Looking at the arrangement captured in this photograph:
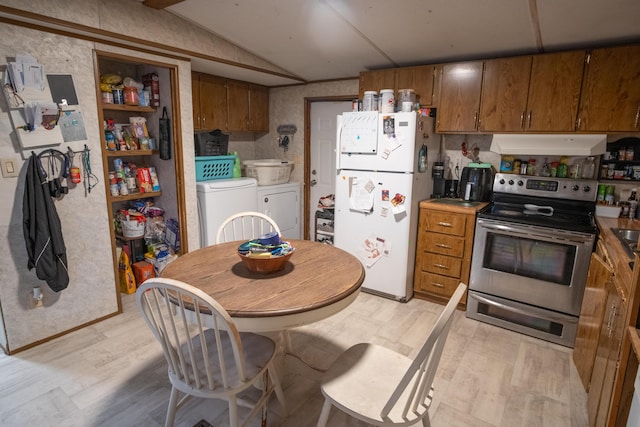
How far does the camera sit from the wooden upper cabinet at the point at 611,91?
7.73ft

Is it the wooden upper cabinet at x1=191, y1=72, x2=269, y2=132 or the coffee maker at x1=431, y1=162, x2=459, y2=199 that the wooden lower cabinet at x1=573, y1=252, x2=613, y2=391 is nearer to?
the coffee maker at x1=431, y1=162, x2=459, y2=199

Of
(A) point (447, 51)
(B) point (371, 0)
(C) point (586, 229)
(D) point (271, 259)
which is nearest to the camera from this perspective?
(D) point (271, 259)

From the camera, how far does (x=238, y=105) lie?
13.2 ft

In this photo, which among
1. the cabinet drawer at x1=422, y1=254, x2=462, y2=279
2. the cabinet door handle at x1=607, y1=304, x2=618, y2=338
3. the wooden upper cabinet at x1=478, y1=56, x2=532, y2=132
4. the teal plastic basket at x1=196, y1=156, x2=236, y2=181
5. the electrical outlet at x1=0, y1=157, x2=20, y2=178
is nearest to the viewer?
the cabinet door handle at x1=607, y1=304, x2=618, y2=338

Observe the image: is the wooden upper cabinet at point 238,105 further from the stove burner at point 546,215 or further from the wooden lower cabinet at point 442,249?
the stove burner at point 546,215

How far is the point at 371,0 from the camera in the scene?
2.19m

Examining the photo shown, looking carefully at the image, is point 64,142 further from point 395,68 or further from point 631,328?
point 631,328

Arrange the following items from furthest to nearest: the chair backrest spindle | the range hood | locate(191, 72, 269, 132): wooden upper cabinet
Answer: locate(191, 72, 269, 132): wooden upper cabinet, the range hood, the chair backrest spindle

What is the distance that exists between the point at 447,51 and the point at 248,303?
258cm

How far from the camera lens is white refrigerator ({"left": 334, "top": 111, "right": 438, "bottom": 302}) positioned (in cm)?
285

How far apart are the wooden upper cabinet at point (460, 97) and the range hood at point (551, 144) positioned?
26cm

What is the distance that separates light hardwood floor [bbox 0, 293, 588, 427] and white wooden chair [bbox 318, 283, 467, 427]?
0.48m

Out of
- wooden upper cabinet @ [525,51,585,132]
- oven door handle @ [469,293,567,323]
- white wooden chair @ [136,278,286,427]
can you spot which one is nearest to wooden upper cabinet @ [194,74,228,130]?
white wooden chair @ [136,278,286,427]

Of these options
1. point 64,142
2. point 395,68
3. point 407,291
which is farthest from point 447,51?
point 64,142
